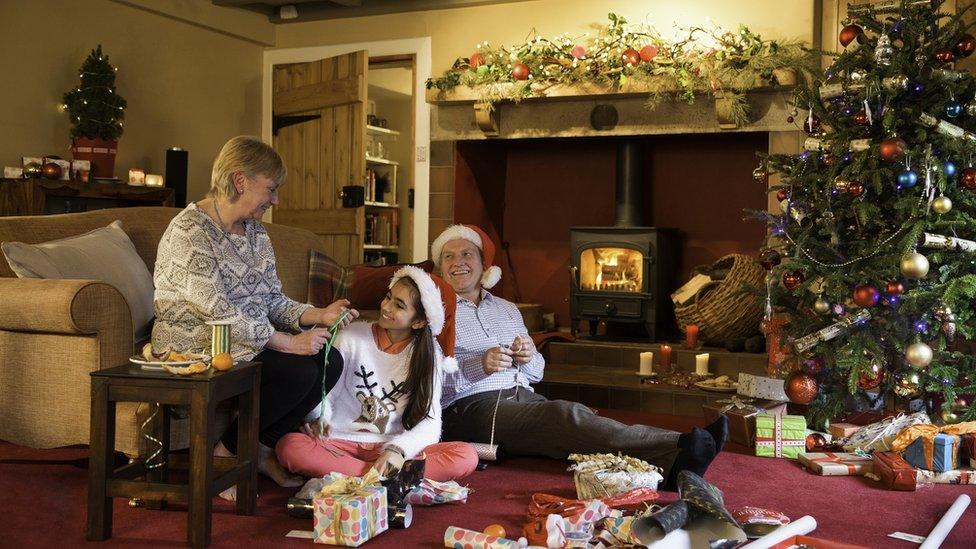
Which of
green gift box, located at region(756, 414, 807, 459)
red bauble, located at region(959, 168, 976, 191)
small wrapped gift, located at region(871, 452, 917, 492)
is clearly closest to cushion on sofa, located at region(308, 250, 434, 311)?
green gift box, located at region(756, 414, 807, 459)

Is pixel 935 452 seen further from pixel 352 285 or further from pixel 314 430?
pixel 352 285

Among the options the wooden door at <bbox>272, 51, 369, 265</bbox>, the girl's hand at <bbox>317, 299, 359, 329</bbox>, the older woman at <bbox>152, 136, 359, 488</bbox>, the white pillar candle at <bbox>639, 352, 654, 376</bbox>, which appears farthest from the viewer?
the wooden door at <bbox>272, 51, 369, 265</bbox>

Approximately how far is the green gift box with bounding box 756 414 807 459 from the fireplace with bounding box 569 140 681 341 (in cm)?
198

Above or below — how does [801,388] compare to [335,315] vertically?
below

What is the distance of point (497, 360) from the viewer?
3412 millimetres

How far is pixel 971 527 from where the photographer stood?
9.49 ft

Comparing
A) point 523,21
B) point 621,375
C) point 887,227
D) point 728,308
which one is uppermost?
point 523,21

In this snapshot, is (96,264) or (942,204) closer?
(96,264)

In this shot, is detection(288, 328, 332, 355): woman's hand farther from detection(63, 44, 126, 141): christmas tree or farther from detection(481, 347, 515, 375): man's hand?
detection(63, 44, 126, 141): christmas tree

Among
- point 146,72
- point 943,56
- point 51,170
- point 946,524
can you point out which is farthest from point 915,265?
point 146,72

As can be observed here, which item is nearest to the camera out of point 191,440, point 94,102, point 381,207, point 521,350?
point 191,440

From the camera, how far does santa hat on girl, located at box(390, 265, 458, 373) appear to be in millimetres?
3209

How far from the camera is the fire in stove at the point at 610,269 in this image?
235 inches

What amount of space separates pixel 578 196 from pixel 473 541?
4537mm
